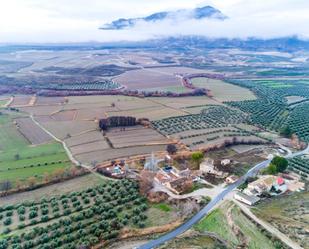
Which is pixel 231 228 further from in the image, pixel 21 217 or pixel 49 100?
pixel 49 100

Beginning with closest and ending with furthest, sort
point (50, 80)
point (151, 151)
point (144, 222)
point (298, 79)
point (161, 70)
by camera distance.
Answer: point (144, 222) < point (151, 151) < point (50, 80) < point (298, 79) < point (161, 70)

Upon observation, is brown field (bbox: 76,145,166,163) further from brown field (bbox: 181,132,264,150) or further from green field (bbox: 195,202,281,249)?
green field (bbox: 195,202,281,249)

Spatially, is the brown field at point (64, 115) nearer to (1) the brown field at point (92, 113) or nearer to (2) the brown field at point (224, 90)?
(1) the brown field at point (92, 113)

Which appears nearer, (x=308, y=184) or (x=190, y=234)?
(x=190, y=234)

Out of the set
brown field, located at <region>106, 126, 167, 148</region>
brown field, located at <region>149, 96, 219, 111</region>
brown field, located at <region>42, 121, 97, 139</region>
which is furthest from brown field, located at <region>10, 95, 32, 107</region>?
brown field, located at <region>149, 96, 219, 111</region>

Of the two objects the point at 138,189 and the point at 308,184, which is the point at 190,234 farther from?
the point at 308,184

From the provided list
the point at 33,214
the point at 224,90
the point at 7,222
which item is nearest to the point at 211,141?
the point at 33,214

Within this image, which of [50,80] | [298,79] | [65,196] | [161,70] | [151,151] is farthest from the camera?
[161,70]

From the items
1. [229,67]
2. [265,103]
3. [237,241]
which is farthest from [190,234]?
[229,67]

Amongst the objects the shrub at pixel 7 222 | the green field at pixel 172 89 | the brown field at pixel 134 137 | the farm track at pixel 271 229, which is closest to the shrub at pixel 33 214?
the shrub at pixel 7 222
